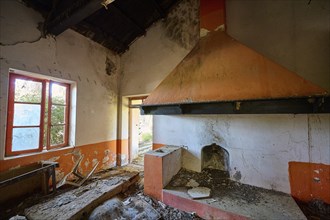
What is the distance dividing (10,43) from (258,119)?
14.4ft

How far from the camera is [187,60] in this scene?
2.81 metres

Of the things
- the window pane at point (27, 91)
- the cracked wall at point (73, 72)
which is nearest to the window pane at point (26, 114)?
the window pane at point (27, 91)

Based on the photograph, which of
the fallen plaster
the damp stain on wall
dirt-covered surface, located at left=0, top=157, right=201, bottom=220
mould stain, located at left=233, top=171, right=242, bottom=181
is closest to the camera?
dirt-covered surface, located at left=0, top=157, right=201, bottom=220

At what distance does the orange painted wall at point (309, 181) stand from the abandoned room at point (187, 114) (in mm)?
16

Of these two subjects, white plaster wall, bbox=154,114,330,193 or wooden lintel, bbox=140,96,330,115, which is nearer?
wooden lintel, bbox=140,96,330,115

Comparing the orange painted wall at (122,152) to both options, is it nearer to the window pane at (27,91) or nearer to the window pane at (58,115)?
the window pane at (58,115)

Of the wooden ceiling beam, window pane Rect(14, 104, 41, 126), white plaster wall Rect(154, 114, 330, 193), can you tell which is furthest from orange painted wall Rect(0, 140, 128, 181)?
the wooden ceiling beam

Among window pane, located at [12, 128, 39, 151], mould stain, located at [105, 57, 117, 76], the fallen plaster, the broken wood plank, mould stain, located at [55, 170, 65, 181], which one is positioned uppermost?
mould stain, located at [105, 57, 117, 76]

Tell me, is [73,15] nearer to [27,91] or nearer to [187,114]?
[27,91]

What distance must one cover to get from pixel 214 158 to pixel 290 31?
9.35 feet

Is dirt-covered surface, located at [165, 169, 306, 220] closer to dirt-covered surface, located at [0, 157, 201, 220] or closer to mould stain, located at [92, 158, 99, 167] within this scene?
dirt-covered surface, located at [0, 157, 201, 220]

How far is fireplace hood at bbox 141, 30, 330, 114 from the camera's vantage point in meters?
1.80

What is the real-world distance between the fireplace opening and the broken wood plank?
1.76 m

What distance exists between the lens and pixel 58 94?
3150 millimetres
